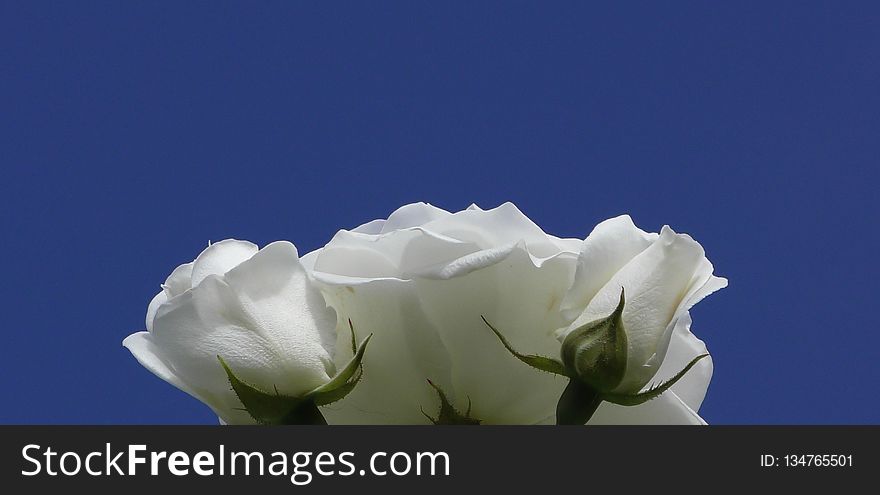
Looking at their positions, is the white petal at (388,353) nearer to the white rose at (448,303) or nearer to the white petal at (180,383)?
the white rose at (448,303)

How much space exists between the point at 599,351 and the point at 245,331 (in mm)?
309

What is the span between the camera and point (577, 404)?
39.8 inches

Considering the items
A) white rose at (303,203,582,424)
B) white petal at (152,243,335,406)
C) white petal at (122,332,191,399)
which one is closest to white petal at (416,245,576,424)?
white rose at (303,203,582,424)

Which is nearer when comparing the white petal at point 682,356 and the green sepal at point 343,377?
the green sepal at point 343,377

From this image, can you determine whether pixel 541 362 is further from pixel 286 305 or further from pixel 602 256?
pixel 286 305

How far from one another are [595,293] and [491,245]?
102mm

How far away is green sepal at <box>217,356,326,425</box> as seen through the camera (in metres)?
0.98

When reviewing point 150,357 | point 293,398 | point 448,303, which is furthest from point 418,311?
point 150,357

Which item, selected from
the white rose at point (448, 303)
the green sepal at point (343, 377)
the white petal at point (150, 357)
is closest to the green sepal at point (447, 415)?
the white rose at point (448, 303)

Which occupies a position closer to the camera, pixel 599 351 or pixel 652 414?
pixel 599 351

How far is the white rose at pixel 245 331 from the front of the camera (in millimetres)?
991

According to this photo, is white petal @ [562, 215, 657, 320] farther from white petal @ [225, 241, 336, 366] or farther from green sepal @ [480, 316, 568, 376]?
white petal @ [225, 241, 336, 366]

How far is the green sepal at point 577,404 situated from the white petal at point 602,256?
2.5 inches

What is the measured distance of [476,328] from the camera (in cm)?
106
